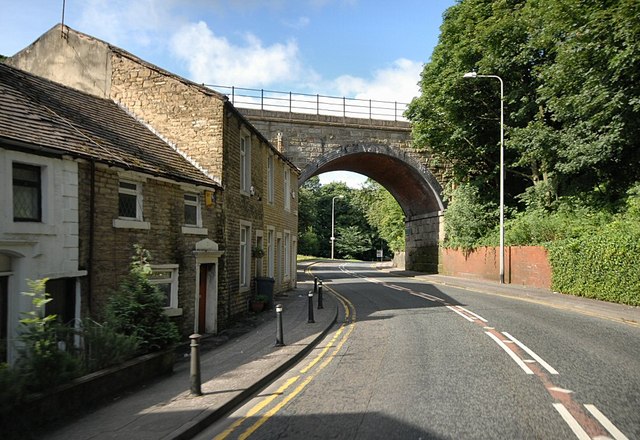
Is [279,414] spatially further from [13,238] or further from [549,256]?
[549,256]

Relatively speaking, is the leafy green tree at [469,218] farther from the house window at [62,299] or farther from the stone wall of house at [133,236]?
the house window at [62,299]

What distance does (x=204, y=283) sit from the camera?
14.0 m

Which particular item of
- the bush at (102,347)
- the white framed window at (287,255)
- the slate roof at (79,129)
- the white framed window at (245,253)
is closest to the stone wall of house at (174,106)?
the slate roof at (79,129)

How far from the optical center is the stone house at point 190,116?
14609mm

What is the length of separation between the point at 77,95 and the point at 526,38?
22832mm

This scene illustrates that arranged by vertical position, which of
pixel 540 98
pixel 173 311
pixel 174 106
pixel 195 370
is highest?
pixel 540 98

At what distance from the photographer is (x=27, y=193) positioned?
834 cm

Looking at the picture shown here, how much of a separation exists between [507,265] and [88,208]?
23243 mm

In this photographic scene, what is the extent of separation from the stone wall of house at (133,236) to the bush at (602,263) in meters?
13.5

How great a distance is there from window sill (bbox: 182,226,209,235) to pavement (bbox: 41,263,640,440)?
281 centimetres

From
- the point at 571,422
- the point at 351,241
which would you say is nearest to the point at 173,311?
the point at 571,422

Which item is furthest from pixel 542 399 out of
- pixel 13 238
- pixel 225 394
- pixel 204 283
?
pixel 204 283

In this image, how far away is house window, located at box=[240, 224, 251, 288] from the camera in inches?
675

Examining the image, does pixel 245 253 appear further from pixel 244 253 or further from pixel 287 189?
pixel 287 189
